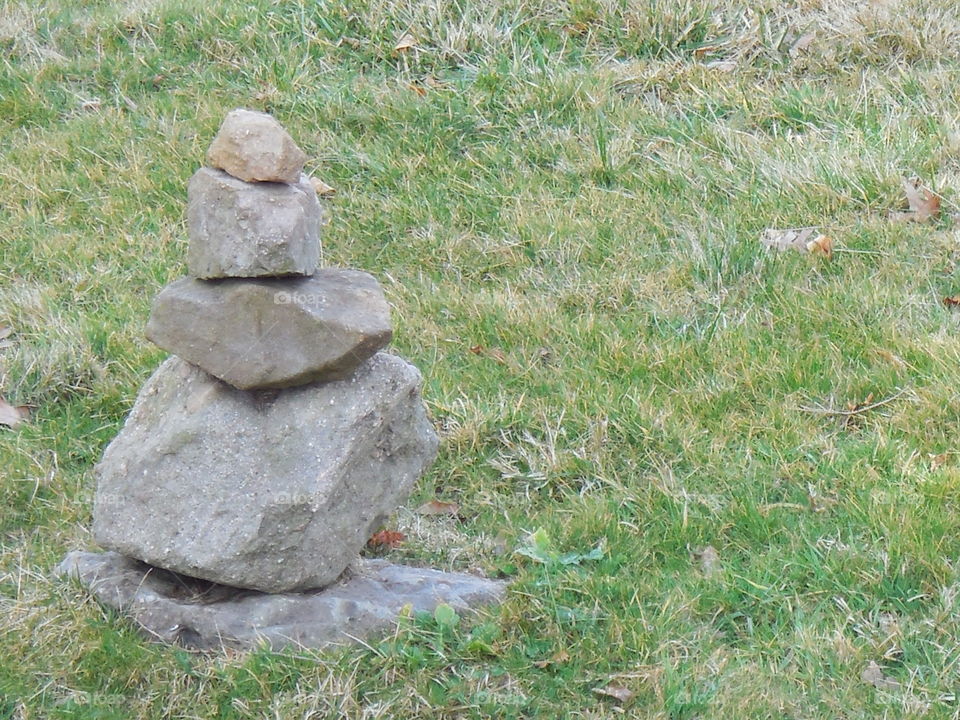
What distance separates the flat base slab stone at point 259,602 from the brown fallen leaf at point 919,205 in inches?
116

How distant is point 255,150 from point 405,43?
405 cm

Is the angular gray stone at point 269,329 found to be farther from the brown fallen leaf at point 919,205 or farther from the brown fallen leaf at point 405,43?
the brown fallen leaf at point 405,43

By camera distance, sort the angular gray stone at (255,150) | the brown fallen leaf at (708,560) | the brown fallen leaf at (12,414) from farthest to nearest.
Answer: the brown fallen leaf at (12,414) → the brown fallen leaf at (708,560) → the angular gray stone at (255,150)

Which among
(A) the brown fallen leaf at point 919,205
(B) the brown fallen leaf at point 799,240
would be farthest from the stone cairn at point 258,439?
(A) the brown fallen leaf at point 919,205

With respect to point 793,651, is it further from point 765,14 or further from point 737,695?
point 765,14

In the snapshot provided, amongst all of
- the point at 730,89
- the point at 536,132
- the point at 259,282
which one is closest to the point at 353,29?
the point at 536,132

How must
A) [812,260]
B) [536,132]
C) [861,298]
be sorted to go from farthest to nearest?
[536,132] < [812,260] < [861,298]

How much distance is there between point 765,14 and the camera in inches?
280

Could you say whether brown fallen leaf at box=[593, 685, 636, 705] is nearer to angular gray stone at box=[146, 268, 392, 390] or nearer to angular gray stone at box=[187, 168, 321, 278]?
angular gray stone at box=[146, 268, 392, 390]

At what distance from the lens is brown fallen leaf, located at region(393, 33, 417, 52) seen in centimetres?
720

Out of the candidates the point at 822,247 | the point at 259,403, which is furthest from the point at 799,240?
the point at 259,403

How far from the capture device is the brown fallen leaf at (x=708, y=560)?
152 inches

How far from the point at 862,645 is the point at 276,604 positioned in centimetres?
168

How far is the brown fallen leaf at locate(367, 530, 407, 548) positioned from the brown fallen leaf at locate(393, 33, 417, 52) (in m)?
3.82
